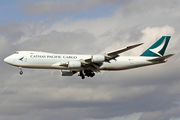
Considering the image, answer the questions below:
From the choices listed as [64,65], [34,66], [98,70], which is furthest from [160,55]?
[34,66]

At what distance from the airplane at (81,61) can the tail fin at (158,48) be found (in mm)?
1645

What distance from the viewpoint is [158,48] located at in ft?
244

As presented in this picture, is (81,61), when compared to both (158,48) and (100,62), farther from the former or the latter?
(158,48)

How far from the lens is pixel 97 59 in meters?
63.8

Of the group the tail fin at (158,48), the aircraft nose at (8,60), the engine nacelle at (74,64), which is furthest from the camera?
the tail fin at (158,48)

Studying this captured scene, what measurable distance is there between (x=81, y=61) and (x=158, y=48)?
18.4 m

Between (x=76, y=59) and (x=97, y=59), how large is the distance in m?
5.29

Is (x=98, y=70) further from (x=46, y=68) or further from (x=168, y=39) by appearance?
(x=168, y=39)

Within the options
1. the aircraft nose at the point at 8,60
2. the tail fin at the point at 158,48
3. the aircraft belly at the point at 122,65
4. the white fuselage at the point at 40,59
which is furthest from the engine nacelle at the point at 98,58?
the aircraft nose at the point at 8,60

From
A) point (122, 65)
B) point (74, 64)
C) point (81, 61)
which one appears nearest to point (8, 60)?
point (74, 64)

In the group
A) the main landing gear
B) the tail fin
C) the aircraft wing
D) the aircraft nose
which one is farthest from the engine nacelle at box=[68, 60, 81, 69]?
the tail fin

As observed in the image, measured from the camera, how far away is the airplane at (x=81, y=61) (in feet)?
212

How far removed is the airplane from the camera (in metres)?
64.5

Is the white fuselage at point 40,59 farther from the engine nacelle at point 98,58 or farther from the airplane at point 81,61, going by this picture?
the engine nacelle at point 98,58
